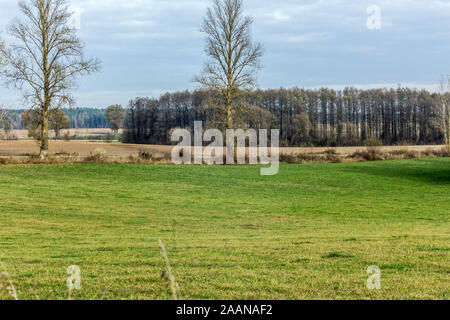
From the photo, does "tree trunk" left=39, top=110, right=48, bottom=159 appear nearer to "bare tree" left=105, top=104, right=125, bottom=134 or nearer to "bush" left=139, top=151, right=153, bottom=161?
"bush" left=139, top=151, right=153, bottom=161

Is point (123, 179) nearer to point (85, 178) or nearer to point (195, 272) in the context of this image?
point (85, 178)

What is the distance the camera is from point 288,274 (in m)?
7.61

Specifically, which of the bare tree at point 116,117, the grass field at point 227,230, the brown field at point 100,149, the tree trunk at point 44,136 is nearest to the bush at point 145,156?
the brown field at point 100,149

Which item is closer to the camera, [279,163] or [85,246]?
[85,246]

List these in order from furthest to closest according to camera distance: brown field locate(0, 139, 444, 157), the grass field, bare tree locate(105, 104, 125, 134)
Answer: bare tree locate(105, 104, 125, 134)
brown field locate(0, 139, 444, 157)
the grass field

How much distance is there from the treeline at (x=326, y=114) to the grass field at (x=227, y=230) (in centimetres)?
6469

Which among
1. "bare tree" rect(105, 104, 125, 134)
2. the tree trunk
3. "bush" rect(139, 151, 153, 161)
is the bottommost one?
"bush" rect(139, 151, 153, 161)

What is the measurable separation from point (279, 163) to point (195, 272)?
3428 centimetres

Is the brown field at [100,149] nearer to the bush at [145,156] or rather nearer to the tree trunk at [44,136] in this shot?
the bush at [145,156]

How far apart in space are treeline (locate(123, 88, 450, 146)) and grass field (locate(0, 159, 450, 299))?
64.7m

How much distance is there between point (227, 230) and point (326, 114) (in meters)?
95.8

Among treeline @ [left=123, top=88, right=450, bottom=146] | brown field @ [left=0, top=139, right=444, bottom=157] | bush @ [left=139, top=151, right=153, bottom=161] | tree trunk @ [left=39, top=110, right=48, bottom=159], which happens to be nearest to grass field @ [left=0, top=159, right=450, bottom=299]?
bush @ [left=139, top=151, right=153, bottom=161]

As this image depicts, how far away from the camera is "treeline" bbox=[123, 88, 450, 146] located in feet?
337
